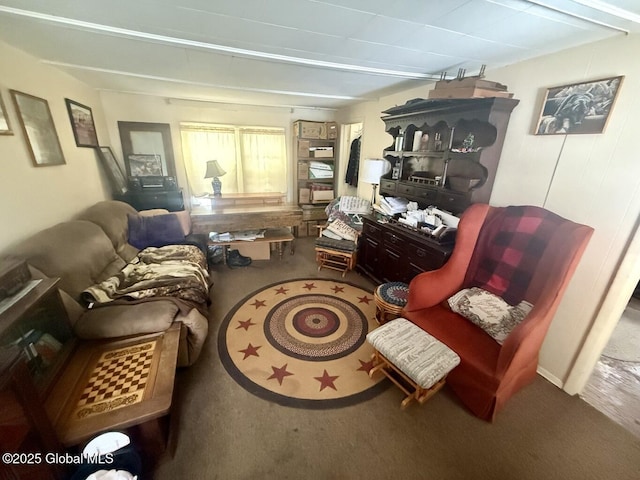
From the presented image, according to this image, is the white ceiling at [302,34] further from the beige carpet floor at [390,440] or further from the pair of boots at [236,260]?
the beige carpet floor at [390,440]

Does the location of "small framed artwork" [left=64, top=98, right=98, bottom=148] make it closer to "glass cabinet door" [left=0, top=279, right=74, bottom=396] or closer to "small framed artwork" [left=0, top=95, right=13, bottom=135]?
"small framed artwork" [left=0, top=95, right=13, bottom=135]

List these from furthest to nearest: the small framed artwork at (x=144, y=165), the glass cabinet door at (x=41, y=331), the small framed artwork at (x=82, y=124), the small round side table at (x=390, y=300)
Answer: the small framed artwork at (x=144, y=165)
the small framed artwork at (x=82, y=124)
the small round side table at (x=390, y=300)
the glass cabinet door at (x=41, y=331)

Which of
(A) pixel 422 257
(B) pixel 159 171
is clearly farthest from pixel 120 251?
(A) pixel 422 257

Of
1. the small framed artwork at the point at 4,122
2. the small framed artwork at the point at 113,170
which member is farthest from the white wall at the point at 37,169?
the small framed artwork at the point at 113,170

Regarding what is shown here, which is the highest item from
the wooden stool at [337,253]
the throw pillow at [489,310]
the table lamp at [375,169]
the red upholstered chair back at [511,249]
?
the table lamp at [375,169]

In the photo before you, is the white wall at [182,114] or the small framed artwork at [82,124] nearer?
the small framed artwork at [82,124]

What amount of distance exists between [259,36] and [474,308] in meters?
2.30

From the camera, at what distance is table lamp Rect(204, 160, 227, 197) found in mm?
3961

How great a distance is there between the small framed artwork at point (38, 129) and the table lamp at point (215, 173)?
1745 mm

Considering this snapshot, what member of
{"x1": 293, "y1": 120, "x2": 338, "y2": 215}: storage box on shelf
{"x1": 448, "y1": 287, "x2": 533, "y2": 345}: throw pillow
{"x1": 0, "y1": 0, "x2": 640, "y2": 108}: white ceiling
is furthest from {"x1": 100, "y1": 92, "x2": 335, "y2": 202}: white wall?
{"x1": 448, "y1": 287, "x2": 533, "y2": 345}: throw pillow

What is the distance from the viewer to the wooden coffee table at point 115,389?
111cm

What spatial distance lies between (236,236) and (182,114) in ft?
6.93

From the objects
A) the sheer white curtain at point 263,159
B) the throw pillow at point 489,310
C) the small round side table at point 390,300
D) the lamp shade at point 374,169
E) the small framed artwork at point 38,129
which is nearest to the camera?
the throw pillow at point 489,310

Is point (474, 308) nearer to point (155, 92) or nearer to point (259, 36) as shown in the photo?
point (259, 36)
